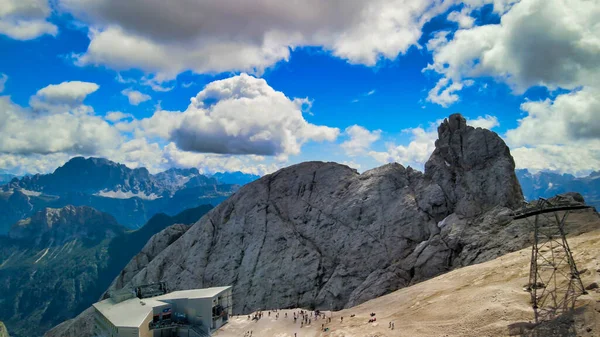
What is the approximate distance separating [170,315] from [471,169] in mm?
86831

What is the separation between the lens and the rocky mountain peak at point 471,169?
100375mm

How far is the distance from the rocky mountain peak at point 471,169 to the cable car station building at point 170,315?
6559 cm

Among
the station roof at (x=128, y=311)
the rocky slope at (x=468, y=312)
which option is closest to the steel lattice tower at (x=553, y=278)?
the rocky slope at (x=468, y=312)

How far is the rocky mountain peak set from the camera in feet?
329

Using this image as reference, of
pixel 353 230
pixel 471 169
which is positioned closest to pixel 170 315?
pixel 353 230

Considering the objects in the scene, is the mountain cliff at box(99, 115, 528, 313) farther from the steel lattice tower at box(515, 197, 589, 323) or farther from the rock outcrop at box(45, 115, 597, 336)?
the steel lattice tower at box(515, 197, 589, 323)

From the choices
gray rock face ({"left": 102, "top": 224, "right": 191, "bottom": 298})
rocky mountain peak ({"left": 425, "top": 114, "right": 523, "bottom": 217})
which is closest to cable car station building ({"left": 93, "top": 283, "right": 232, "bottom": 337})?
rocky mountain peak ({"left": 425, "top": 114, "right": 523, "bottom": 217})

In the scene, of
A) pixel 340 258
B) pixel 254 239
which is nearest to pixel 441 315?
pixel 340 258

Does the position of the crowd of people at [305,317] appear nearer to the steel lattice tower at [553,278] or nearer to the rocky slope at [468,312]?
the rocky slope at [468,312]

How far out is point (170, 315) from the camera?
8112 cm

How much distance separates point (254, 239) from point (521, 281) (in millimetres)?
83641

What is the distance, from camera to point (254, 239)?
414 ft

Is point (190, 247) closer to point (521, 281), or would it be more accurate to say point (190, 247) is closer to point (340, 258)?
point (340, 258)

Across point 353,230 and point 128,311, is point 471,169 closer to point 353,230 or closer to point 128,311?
point 353,230
